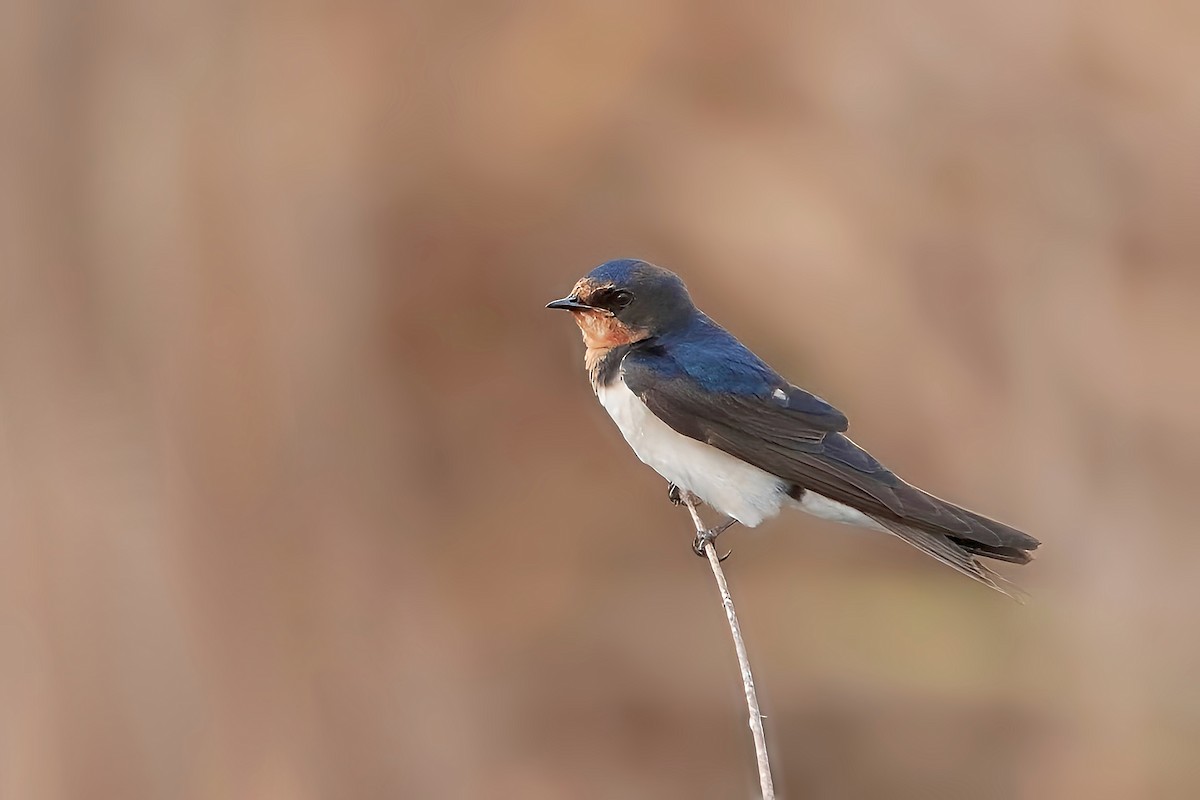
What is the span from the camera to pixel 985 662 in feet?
10.2

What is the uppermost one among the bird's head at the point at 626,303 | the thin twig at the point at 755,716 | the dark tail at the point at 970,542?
the bird's head at the point at 626,303

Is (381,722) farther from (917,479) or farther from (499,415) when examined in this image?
(917,479)

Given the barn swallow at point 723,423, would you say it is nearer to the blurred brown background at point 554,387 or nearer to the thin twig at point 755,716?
the thin twig at point 755,716

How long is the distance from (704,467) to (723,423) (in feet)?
0.23

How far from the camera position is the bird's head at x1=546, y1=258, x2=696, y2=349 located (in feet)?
5.86

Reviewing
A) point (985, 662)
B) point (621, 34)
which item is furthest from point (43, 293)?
point (985, 662)

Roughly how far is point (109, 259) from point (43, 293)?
0.15m

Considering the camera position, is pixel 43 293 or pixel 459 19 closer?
pixel 43 293

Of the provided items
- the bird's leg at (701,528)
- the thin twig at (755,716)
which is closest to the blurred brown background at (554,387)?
the bird's leg at (701,528)

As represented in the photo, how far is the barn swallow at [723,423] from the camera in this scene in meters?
1.67

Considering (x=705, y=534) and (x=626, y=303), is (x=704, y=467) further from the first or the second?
(x=626, y=303)

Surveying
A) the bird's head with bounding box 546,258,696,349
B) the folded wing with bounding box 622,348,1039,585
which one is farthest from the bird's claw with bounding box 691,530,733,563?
the bird's head with bounding box 546,258,696,349

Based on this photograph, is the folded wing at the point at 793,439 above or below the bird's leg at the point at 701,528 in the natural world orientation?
above

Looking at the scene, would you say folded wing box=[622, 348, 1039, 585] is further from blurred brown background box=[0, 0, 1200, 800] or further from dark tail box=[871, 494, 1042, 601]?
blurred brown background box=[0, 0, 1200, 800]
